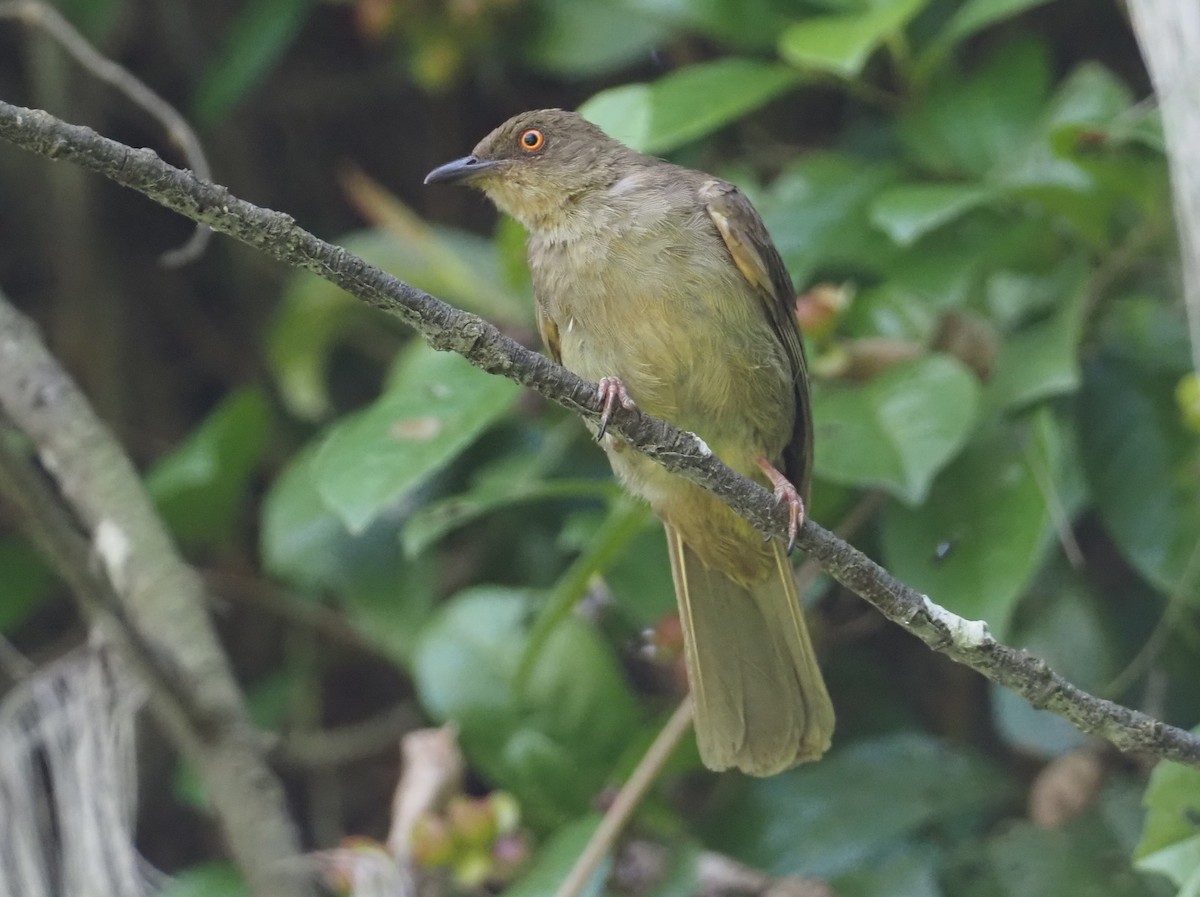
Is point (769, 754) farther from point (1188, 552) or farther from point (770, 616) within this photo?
point (1188, 552)

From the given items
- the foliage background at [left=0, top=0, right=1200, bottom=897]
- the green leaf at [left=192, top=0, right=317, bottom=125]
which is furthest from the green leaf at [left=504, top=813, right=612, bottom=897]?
the green leaf at [left=192, top=0, right=317, bottom=125]

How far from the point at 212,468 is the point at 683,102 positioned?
1520mm

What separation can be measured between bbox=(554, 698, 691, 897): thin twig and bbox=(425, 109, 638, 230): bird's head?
3.54ft

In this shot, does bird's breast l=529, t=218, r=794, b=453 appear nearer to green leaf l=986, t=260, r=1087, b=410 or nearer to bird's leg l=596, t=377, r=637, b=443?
bird's leg l=596, t=377, r=637, b=443

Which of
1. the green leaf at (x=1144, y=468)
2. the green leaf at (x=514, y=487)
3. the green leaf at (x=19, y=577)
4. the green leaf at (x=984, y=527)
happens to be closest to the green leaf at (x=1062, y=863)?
the green leaf at (x=984, y=527)

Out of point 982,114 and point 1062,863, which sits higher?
point 982,114

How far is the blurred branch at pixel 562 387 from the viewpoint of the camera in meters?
1.59

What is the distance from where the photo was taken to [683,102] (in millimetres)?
Answer: 3506

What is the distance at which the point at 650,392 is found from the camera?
2814mm

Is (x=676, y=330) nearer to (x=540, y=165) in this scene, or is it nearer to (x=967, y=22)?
(x=540, y=165)

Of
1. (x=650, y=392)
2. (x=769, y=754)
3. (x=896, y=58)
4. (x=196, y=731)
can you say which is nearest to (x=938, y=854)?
(x=769, y=754)

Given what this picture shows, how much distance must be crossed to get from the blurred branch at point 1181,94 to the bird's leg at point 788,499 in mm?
852

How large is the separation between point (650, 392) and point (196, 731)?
1321 millimetres

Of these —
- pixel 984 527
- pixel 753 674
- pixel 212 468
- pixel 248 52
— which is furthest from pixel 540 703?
pixel 248 52
